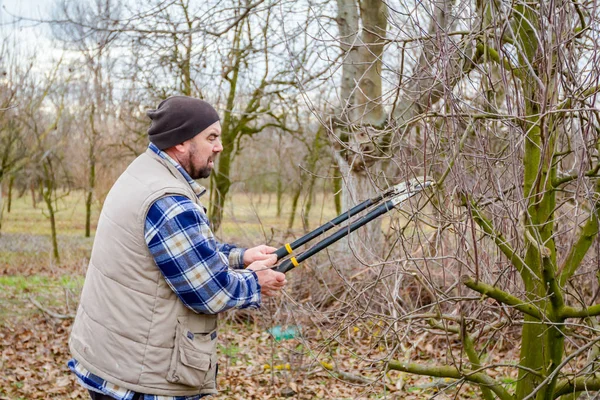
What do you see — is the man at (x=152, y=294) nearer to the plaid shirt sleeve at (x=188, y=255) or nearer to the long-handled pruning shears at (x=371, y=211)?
the plaid shirt sleeve at (x=188, y=255)

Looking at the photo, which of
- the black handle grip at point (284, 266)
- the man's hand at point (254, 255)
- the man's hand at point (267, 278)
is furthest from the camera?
the man's hand at point (254, 255)

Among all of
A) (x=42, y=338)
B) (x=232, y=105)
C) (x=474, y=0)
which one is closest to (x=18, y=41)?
(x=232, y=105)

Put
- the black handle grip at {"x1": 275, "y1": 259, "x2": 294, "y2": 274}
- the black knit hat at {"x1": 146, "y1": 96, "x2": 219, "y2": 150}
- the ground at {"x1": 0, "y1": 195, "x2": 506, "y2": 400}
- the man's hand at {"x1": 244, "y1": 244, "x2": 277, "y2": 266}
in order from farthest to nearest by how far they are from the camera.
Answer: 1. the ground at {"x1": 0, "y1": 195, "x2": 506, "y2": 400}
2. the man's hand at {"x1": 244, "y1": 244, "x2": 277, "y2": 266}
3. the black handle grip at {"x1": 275, "y1": 259, "x2": 294, "y2": 274}
4. the black knit hat at {"x1": 146, "y1": 96, "x2": 219, "y2": 150}

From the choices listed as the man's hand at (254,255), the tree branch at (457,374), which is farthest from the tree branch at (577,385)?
the man's hand at (254,255)

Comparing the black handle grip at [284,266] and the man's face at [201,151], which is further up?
the man's face at [201,151]

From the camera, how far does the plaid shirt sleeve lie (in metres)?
2.60

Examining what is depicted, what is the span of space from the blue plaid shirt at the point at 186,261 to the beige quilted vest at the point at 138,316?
0.05 m

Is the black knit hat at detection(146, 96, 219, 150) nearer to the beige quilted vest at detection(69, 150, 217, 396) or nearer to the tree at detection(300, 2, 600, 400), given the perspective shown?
the beige quilted vest at detection(69, 150, 217, 396)

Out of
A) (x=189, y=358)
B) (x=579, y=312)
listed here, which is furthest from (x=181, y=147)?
(x=579, y=312)

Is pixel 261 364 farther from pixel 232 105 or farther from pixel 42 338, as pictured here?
pixel 232 105

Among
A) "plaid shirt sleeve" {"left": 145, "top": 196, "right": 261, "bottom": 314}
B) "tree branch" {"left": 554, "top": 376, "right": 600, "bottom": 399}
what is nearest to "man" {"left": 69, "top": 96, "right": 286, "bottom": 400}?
"plaid shirt sleeve" {"left": 145, "top": 196, "right": 261, "bottom": 314}

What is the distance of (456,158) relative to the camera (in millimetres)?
2559

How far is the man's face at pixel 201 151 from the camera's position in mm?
2857

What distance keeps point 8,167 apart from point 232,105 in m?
5.94
